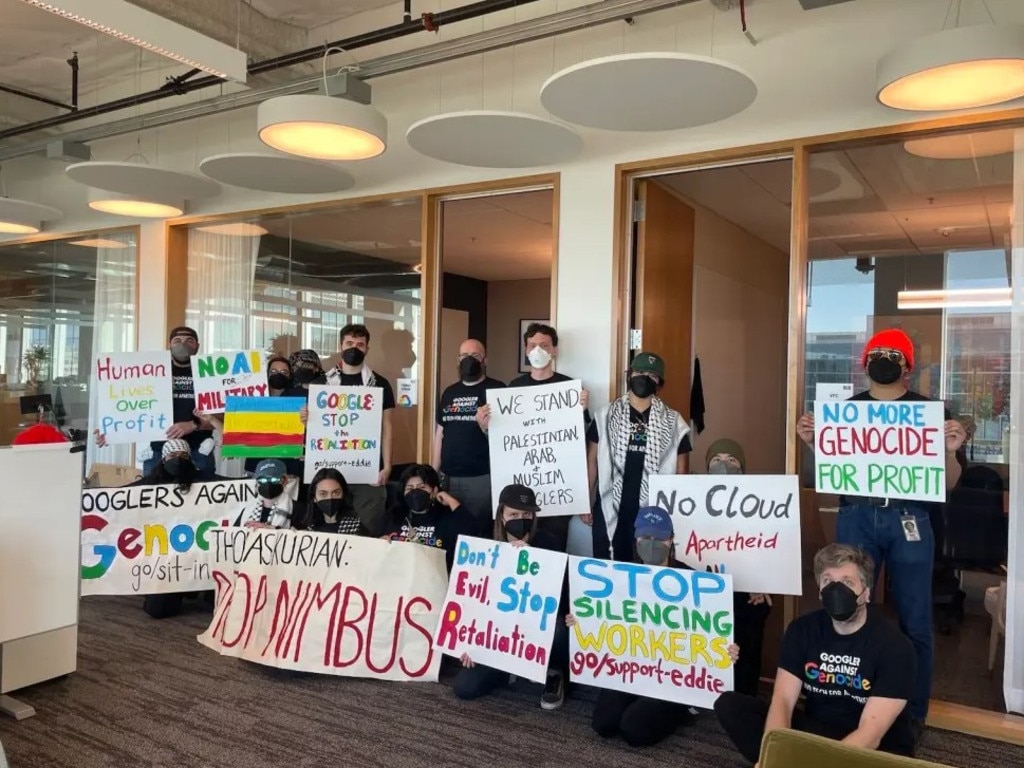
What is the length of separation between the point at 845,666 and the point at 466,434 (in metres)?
2.18

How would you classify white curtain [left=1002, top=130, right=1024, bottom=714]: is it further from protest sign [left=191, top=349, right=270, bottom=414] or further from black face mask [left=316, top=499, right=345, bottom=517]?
protest sign [left=191, top=349, right=270, bottom=414]

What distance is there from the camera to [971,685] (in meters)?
3.51

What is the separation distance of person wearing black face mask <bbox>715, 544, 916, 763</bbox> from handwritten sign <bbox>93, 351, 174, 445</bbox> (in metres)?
3.92

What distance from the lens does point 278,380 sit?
4820 millimetres

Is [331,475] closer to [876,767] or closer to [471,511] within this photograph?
[471,511]

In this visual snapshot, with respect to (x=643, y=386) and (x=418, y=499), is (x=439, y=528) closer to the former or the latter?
(x=418, y=499)

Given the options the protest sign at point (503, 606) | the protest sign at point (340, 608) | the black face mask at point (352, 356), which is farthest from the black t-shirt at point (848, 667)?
the black face mask at point (352, 356)

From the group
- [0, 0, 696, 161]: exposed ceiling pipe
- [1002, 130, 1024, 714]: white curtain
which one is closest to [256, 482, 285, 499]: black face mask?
[0, 0, 696, 161]: exposed ceiling pipe

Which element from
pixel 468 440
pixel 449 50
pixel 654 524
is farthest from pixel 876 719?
pixel 449 50

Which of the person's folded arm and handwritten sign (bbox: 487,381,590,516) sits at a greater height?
handwritten sign (bbox: 487,381,590,516)

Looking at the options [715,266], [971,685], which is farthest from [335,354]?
[971,685]

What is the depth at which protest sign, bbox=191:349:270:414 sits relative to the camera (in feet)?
15.4

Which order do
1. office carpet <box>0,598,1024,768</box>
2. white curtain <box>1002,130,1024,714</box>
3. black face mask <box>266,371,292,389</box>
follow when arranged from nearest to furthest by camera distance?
office carpet <box>0,598,1024,768</box> → white curtain <box>1002,130,1024,714</box> → black face mask <box>266,371,292,389</box>

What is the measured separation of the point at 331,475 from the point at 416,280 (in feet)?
5.08
